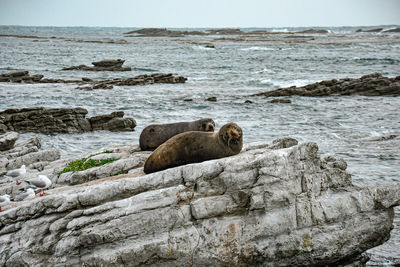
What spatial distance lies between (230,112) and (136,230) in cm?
2206

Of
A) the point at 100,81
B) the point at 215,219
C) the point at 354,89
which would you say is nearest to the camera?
the point at 215,219

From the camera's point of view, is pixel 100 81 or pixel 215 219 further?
pixel 100 81

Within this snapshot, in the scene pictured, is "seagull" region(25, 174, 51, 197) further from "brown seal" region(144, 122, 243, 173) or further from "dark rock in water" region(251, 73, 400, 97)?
"dark rock in water" region(251, 73, 400, 97)

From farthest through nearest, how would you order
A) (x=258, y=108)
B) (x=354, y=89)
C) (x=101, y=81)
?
(x=101, y=81), (x=354, y=89), (x=258, y=108)

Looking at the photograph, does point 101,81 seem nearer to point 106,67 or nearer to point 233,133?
point 106,67

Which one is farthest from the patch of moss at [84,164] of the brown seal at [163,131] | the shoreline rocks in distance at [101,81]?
the shoreline rocks in distance at [101,81]

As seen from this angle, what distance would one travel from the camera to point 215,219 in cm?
879

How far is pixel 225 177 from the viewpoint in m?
9.08

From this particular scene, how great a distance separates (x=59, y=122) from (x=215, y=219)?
61.1 ft

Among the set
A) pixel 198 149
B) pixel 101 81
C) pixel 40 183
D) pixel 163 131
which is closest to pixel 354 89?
pixel 101 81

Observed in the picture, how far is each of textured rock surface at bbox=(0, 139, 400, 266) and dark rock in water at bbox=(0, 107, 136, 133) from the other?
15974 mm

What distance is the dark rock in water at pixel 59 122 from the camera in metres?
25.0

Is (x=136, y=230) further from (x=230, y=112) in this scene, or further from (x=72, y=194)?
(x=230, y=112)

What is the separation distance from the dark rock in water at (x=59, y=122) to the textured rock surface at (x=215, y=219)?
16.0m
